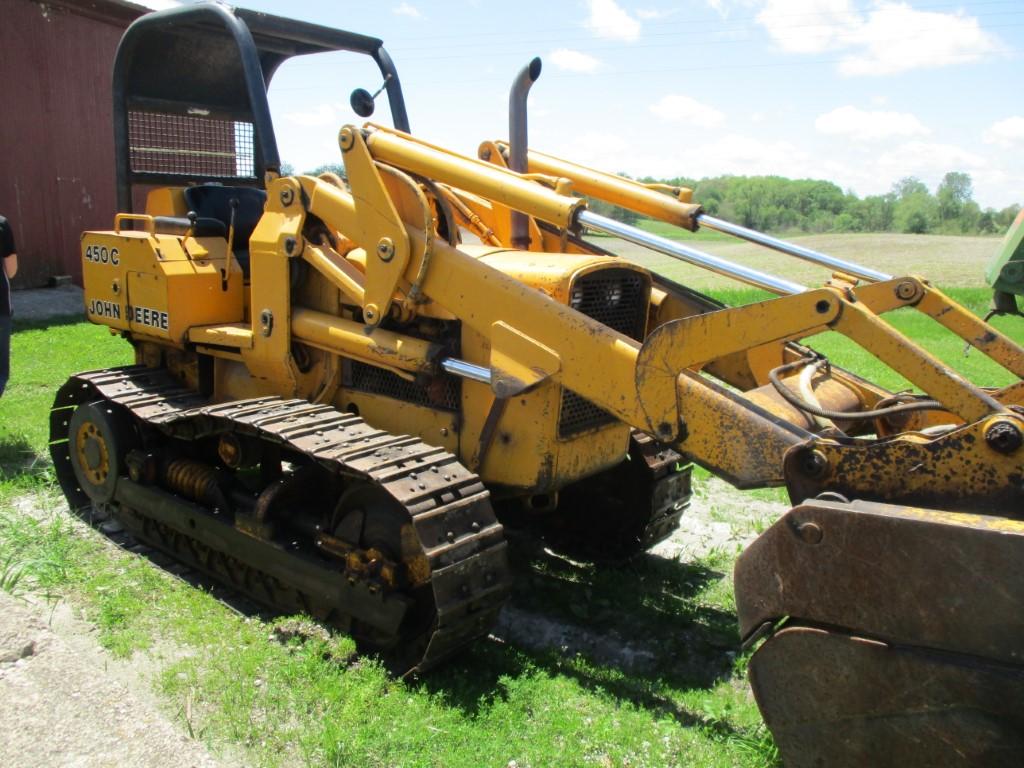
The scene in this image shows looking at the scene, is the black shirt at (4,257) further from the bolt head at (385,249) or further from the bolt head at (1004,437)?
the bolt head at (1004,437)

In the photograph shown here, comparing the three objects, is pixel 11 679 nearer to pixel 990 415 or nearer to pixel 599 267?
pixel 599 267

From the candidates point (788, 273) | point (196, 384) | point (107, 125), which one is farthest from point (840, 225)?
point (196, 384)

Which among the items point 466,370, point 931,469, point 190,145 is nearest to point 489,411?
point 466,370

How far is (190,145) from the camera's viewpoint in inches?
251

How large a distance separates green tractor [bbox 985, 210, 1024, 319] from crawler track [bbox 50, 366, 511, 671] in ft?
9.92

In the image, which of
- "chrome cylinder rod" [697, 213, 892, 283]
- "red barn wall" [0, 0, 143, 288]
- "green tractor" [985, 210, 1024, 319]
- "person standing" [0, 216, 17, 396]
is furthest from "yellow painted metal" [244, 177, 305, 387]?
"red barn wall" [0, 0, 143, 288]

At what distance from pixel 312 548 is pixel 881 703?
2842 millimetres

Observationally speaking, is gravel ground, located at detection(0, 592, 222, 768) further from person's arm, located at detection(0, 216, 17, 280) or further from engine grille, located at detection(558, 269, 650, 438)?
person's arm, located at detection(0, 216, 17, 280)

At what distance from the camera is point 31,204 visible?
49.1ft

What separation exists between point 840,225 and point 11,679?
58150mm

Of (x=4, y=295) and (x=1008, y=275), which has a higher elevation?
(x=1008, y=275)

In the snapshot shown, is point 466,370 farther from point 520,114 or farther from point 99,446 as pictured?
point 99,446

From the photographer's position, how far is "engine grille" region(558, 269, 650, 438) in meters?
4.27

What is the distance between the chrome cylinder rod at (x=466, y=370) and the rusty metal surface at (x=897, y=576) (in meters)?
1.56
